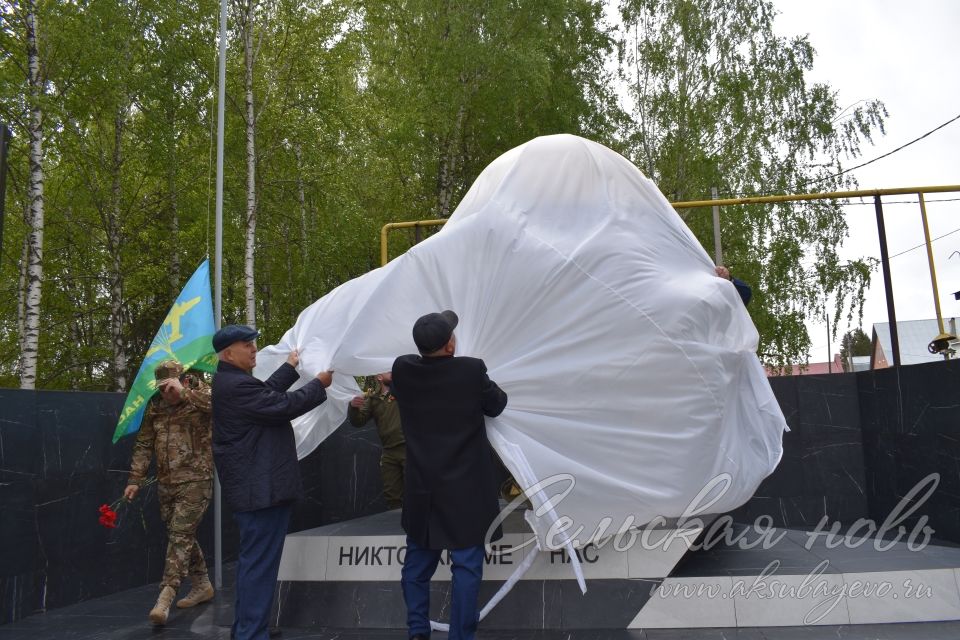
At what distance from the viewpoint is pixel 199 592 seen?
5547mm

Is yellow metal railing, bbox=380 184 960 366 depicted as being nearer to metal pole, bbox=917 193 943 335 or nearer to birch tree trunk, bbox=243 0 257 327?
metal pole, bbox=917 193 943 335

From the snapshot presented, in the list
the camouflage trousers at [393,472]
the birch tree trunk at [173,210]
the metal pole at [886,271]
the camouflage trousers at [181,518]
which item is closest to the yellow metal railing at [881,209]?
the metal pole at [886,271]

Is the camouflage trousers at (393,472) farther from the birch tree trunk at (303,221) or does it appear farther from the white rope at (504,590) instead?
the birch tree trunk at (303,221)

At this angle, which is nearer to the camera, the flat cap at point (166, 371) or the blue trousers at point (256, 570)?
the blue trousers at point (256, 570)

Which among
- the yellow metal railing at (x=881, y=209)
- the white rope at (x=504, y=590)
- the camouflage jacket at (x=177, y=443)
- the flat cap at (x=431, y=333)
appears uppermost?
the yellow metal railing at (x=881, y=209)

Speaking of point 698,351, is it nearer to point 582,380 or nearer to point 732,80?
point 582,380

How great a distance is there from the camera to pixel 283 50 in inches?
566

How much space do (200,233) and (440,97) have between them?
5575 millimetres

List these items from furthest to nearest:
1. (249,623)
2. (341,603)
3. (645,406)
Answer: (341,603) → (645,406) → (249,623)

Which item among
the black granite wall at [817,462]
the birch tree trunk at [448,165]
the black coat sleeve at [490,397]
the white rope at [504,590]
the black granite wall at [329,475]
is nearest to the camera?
the black coat sleeve at [490,397]

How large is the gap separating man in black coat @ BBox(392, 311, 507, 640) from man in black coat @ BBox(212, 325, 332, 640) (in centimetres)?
66

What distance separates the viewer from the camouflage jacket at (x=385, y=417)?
6.77 m

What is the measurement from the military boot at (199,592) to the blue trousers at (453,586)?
2.32 meters

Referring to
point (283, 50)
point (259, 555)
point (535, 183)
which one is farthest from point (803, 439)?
point (283, 50)
